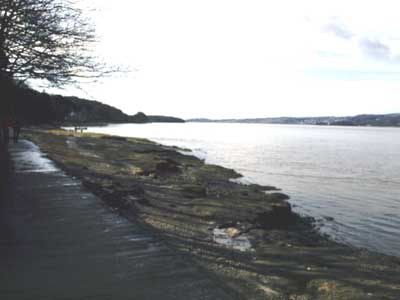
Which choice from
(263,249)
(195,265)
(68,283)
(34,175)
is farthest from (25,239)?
(34,175)

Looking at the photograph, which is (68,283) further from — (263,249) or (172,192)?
(172,192)

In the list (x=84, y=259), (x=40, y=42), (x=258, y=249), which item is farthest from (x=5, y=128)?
(x=84, y=259)

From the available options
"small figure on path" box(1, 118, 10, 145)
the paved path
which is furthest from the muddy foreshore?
"small figure on path" box(1, 118, 10, 145)

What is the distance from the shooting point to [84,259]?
20.6ft

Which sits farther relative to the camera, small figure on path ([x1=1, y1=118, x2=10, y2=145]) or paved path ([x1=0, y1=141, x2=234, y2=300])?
small figure on path ([x1=1, y1=118, x2=10, y2=145])

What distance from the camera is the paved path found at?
5156mm

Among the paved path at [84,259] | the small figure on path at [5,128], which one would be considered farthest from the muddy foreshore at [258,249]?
the small figure on path at [5,128]

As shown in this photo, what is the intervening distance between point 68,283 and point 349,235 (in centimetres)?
994

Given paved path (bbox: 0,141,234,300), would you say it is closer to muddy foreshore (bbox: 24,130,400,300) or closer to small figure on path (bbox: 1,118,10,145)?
muddy foreshore (bbox: 24,130,400,300)

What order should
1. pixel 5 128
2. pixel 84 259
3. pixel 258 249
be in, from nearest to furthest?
pixel 84 259, pixel 258 249, pixel 5 128

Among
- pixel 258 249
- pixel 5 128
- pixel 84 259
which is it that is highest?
pixel 5 128

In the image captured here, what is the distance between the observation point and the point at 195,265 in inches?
247

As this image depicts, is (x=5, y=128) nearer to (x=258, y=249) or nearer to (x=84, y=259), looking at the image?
(x=258, y=249)

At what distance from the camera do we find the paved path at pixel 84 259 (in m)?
5.16
